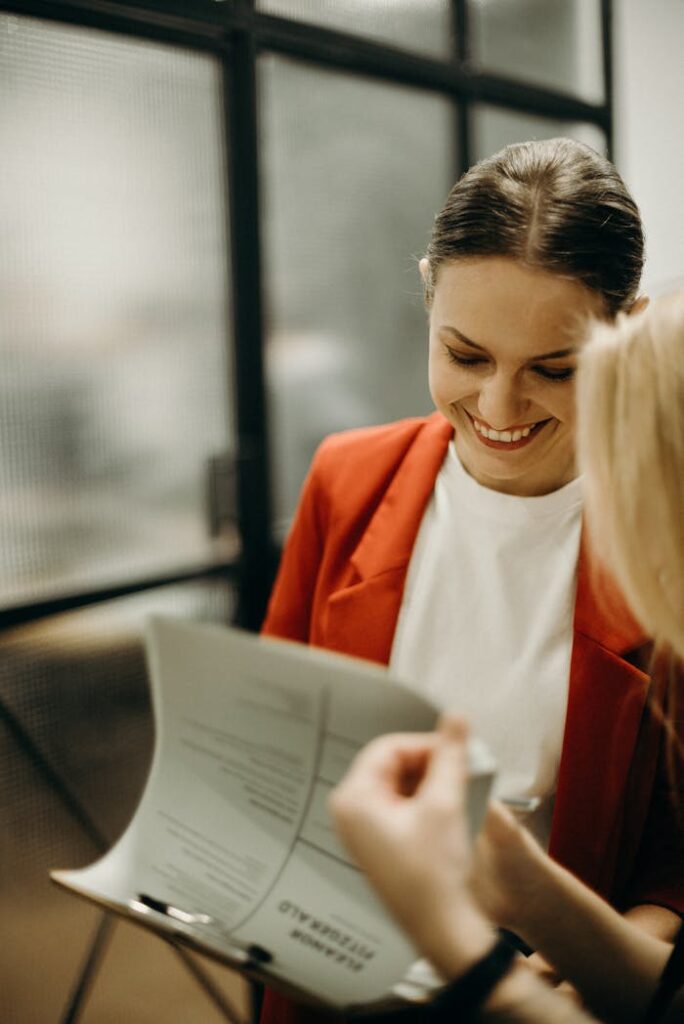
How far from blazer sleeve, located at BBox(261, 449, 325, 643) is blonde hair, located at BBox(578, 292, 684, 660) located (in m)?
0.53

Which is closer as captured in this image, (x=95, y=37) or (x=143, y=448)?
(x=95, y=37)

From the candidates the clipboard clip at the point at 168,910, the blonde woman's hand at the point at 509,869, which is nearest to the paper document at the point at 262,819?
Answer: the clipboard clip at the point at 168,910

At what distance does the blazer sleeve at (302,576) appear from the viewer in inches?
50.9

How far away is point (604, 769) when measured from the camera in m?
1.04

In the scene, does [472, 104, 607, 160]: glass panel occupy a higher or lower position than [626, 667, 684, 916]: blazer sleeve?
higher

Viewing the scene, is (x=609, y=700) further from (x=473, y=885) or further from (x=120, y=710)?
(x=120, y=710)

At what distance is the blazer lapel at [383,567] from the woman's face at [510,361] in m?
0.10

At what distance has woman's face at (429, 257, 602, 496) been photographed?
1.01 metres

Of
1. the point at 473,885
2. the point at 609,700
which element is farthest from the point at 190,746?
the point at 609,700

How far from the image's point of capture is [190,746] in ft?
2.71

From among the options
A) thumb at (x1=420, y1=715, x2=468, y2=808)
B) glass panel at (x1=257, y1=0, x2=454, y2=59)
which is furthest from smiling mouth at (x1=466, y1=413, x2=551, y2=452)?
glass panel at (x1=257, y1=0, x2=454, y2=59)

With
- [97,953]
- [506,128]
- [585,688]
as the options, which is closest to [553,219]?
[585,688]

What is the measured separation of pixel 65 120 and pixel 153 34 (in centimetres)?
27

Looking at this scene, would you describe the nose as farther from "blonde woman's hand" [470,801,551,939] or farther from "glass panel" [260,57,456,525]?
"glass panel" [260,57,456,525]
